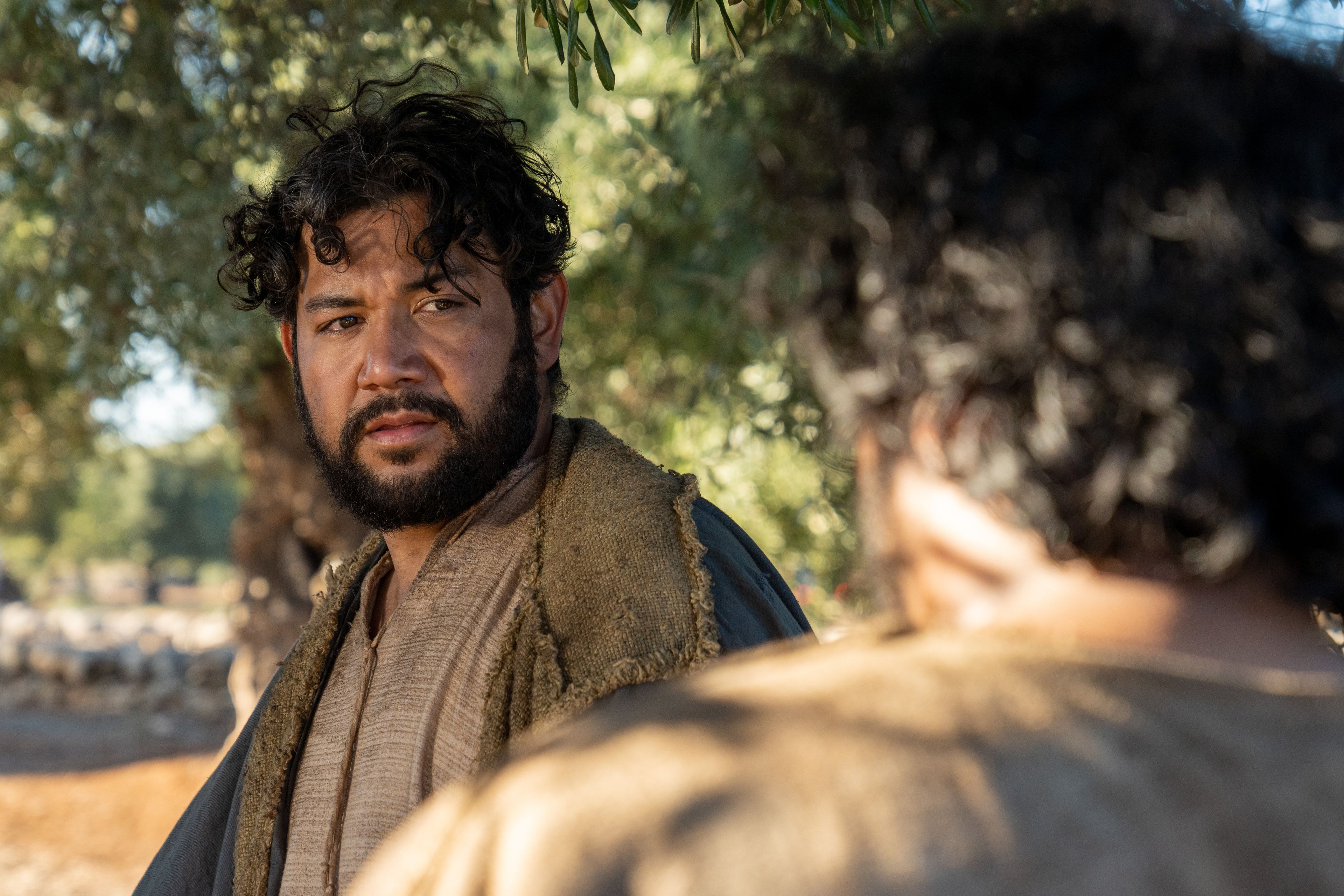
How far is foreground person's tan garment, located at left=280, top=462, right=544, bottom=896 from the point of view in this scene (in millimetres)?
2168

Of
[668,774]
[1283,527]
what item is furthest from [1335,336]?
[668,774]

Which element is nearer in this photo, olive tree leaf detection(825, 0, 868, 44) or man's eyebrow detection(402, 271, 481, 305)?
olive tree leaf detection(825, 0, 868, 44)

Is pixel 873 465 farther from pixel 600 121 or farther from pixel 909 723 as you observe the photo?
pixel 600 121

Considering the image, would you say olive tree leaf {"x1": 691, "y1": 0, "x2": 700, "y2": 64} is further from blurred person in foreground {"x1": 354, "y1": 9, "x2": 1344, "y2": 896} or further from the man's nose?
blurred person in foreground {"x1": 354, "y1": 9, "x2": 1344, "y2": 896}

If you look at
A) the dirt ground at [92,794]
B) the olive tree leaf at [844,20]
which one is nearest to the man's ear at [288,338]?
the olive tree leaf at [844,20]

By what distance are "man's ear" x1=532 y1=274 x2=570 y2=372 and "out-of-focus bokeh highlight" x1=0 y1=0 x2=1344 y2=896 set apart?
1.58 feet

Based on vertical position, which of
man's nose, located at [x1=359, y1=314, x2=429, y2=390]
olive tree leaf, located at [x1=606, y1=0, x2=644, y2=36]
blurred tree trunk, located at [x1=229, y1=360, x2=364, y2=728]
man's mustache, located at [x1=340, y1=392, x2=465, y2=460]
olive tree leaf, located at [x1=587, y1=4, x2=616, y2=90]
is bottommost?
blurred tree trunk, located at [x1=229, y1=360, x2=364, y2=728]

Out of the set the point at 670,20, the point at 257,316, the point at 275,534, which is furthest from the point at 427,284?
the point at 275,534

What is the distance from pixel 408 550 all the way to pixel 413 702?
0.43m

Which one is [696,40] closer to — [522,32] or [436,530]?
[522,32]

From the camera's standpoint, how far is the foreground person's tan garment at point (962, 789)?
892 millimetres

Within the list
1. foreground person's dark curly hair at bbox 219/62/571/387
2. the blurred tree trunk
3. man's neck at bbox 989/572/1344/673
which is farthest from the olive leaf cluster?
the blurred tree trunk

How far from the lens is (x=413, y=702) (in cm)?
226

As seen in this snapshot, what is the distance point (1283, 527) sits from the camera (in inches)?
39.3
